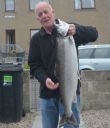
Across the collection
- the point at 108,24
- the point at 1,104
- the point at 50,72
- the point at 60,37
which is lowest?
the point at 1,104

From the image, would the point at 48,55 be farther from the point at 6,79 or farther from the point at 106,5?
the point at 106,5

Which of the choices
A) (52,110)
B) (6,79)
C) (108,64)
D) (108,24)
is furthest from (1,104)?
(108,24)

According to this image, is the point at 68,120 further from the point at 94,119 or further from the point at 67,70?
the point at 94,119

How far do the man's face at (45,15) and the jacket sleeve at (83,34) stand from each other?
0.32m

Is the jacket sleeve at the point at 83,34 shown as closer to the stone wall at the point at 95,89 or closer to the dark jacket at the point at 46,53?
the dark jacket at the point at 46,53

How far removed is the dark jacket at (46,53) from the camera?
4886 mm

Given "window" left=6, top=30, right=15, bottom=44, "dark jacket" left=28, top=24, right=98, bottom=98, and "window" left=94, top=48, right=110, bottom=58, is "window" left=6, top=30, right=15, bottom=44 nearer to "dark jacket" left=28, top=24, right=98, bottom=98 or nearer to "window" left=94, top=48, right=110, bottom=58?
"window" left=94, top=48, right=110, bottom=58

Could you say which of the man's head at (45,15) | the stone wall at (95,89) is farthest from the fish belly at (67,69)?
the stone wall at (95,89)

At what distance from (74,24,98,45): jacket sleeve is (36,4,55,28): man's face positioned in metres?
0.32

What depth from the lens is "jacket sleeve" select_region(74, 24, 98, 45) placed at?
4.98 meters

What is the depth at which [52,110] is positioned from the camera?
5051mm

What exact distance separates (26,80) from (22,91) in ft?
1.78

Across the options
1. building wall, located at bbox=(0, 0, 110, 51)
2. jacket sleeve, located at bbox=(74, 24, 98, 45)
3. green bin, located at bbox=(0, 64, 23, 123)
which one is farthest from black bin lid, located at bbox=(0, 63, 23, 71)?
building wall, located at bbox=(0, 0, 110, 51)

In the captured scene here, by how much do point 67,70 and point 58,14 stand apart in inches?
1151
